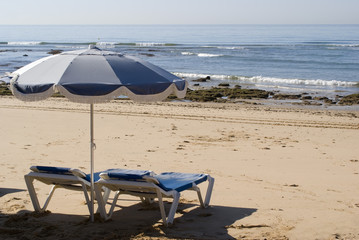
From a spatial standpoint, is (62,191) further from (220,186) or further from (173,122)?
(173,122)

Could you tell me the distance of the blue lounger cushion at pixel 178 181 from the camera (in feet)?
19.9

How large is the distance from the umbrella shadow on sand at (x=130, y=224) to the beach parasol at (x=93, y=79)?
0.32 m

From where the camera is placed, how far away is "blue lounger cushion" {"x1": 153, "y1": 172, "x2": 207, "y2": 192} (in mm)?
6071

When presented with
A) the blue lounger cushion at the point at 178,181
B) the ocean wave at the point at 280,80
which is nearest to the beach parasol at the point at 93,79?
the blue lounger cushion at the point at 178,181

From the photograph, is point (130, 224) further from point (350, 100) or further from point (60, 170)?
point (350, 100)

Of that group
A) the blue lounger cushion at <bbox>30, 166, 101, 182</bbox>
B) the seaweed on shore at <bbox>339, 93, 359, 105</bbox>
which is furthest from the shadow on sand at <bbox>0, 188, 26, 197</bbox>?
the seaweed on shore at <bbox>339, 93, 359, 105</bbox>

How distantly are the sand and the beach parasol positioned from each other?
2.96 feet

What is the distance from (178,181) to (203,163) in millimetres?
2935

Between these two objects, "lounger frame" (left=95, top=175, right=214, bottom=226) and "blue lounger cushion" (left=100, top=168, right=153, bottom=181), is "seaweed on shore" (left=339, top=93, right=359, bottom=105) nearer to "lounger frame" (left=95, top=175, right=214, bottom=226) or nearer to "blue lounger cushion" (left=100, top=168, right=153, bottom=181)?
"lounger frame" (left=95, top=175, right=214, bottom=226)

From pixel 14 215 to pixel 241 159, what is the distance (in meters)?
4.68

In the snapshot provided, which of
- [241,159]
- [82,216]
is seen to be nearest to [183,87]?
[82,216]

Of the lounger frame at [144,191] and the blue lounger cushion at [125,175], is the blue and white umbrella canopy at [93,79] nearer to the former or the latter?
the blue lounger cushion at [125,175]

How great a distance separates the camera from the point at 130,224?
19.7 feet

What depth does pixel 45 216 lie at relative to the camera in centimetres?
621
